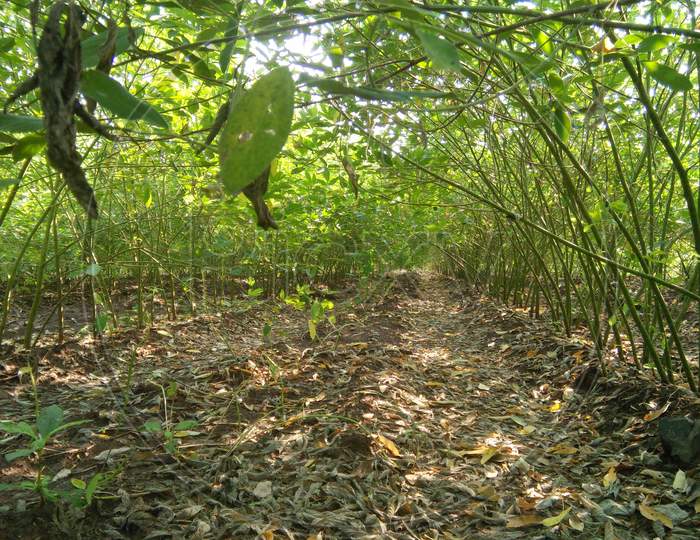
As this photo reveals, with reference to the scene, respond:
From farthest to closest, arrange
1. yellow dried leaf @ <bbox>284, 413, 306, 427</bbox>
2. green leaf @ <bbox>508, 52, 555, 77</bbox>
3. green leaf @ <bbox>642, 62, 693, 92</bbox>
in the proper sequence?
yellow dried leaf @ <bbox>284, 413, 306, 427</bbox> → green leaf @ <bbox>642, 62, 693, 92</bbox> → green leaf @ <bbox>508, 52, 555, 77</bbox>

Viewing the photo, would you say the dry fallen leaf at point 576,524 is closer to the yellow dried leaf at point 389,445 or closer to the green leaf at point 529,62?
the yellow dried leaf at point 389,445

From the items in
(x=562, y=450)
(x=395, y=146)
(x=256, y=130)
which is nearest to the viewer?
(x=256, y=130)

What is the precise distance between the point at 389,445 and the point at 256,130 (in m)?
1.53

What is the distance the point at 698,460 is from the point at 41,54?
6.23 ft

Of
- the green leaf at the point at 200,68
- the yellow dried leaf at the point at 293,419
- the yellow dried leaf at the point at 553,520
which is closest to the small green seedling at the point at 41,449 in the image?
the yellow dried leaf at the point at 293,419

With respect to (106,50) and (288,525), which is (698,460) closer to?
(288,525)

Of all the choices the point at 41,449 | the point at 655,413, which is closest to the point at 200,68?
the point at 41,449

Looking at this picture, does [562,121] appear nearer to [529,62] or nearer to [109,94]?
[529,62]

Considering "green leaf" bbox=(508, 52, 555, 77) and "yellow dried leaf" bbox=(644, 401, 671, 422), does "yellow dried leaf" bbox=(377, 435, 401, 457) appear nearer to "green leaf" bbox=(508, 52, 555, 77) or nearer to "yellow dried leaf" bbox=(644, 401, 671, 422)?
"yellow dried leaf" bbox=(644, 401, 671, 422)

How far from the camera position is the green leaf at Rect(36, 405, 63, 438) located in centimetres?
119

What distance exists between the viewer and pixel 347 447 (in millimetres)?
1679

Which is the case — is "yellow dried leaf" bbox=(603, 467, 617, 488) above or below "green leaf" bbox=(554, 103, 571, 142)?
below

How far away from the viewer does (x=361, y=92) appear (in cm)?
47

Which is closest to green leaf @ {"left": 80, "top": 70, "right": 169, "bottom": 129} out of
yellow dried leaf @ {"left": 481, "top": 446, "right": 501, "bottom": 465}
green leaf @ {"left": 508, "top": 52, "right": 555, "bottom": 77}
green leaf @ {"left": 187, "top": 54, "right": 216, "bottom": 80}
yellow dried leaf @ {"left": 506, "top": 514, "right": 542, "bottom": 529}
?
green leaf @ {"left": 508, "top": 52, "right": 555, "bottom": 77}
